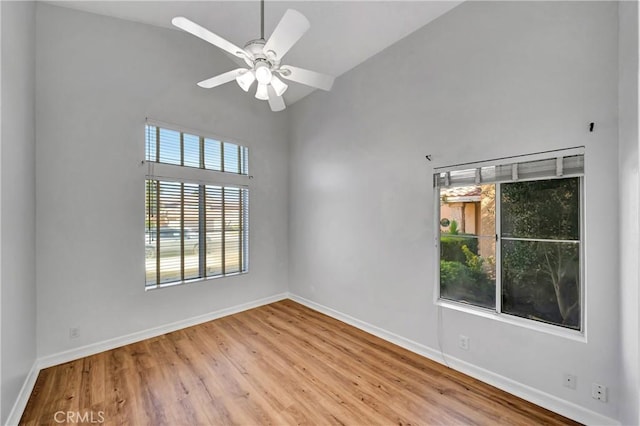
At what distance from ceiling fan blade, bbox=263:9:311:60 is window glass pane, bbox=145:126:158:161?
2.26 meters

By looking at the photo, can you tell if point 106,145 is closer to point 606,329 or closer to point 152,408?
point 152,408

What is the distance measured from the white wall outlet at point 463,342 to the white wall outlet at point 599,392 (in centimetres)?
80

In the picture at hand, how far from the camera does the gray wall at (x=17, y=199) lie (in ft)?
5.73

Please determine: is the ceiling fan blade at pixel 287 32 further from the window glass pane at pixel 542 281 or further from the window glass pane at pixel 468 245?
the window glass pane at pixel 542 281

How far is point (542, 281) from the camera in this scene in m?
2.13

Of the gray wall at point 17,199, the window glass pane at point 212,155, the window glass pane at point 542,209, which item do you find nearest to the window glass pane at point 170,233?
the window glass pane at point 212,155

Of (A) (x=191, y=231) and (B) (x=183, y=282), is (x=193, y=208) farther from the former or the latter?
(B) (x=183, y=282)

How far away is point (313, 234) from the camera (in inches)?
164

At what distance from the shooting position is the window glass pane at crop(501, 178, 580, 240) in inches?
78.4

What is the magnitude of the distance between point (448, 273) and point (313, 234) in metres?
2.07

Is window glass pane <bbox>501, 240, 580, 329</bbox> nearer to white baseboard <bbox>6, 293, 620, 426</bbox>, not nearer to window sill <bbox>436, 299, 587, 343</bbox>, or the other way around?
window sill <bbox>436, 299, 587, 343</bbox>

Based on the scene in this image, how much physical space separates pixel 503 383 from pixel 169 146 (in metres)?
4.29

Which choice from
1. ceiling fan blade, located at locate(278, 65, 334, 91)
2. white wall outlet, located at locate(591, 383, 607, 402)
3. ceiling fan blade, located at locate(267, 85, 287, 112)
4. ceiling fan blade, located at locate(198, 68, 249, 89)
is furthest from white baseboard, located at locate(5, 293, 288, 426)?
white wall outlet, located at locate(591, 383, 607, 402)

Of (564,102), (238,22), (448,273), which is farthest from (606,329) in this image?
(238,22)
